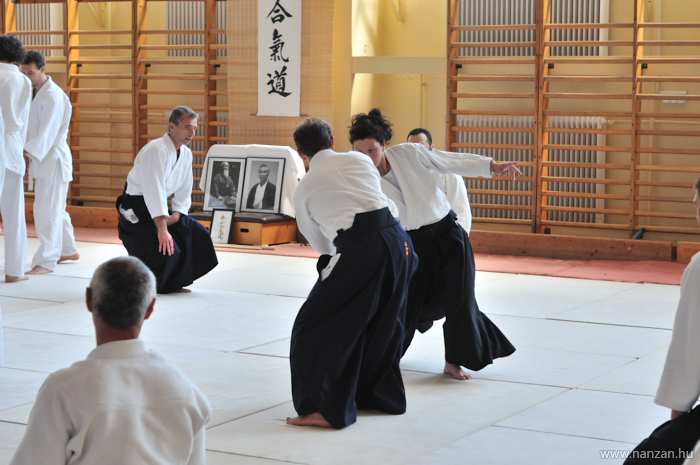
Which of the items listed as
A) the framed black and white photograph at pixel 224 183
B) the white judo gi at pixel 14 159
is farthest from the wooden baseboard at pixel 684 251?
the white judo gi at pixel 14 159

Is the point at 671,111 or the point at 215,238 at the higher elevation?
the point at 671,111

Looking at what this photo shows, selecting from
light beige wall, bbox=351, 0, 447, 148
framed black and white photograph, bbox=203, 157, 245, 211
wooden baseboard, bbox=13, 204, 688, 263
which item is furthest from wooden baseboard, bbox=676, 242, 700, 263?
framed black and white photograph, bbox=203, 157, 245, 211

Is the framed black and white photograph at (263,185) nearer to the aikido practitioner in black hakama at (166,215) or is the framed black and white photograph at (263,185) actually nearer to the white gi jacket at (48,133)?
the white gi jacket at (48,133)

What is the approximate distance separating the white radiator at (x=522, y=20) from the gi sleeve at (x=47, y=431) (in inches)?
289

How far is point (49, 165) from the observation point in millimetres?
6695

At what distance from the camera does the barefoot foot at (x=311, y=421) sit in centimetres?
321

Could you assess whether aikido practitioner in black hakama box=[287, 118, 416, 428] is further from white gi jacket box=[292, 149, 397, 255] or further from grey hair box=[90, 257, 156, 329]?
grey hair box=[90, 257, 156, 329]

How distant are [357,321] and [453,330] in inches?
30.0

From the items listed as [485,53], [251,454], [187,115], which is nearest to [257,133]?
[485,53]

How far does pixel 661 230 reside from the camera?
7.85 metres

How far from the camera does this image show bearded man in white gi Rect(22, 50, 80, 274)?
21.4 ft

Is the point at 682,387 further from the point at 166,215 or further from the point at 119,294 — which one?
the point at 166,215

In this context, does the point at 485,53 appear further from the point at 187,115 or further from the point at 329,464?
the point at 329,464

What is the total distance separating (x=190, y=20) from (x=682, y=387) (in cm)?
844
